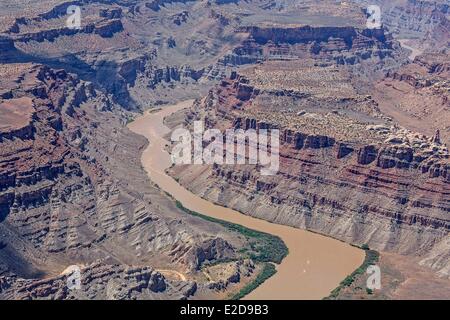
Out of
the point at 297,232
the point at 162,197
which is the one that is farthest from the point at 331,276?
the point at 162,197

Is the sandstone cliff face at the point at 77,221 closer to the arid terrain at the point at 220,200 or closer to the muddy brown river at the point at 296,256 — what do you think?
the arid terrain at the point at 220,200

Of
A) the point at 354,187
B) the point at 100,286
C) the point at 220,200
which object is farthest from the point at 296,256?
the point at 100,286

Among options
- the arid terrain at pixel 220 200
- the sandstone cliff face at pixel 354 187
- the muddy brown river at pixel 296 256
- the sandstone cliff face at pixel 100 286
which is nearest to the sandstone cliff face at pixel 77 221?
the sandstone cliff face at pixel 100 286

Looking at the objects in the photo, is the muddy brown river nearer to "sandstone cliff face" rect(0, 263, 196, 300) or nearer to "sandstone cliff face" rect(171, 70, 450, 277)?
"sandstone cliff face" rect(171, 70, 450, 277)

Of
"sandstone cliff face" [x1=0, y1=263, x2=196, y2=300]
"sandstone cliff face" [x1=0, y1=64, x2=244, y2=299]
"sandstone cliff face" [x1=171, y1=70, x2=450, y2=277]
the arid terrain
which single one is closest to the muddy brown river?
the arid terrain

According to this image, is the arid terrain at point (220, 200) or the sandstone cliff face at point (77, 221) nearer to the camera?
the sandstone cliff face at point (77, 221)

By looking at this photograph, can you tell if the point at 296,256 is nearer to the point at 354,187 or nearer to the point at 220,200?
the point at 354,187
